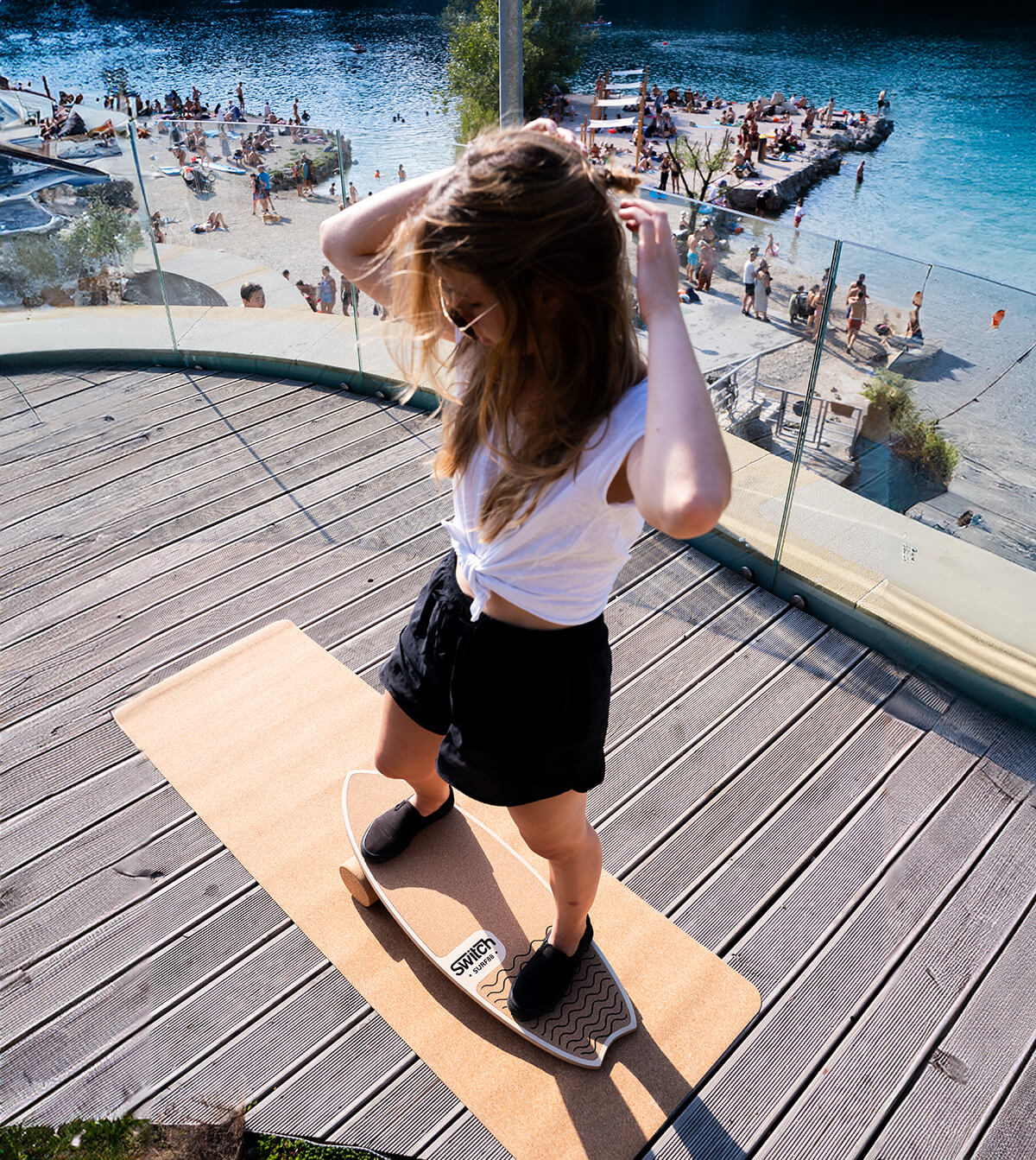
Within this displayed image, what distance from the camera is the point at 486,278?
111 cm

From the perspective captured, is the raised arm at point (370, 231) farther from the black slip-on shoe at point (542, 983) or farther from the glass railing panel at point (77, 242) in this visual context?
the glass railing panel at point (77, 242)

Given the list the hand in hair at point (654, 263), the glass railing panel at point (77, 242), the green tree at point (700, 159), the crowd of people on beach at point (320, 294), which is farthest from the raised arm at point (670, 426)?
the green tree at point (700, 159)

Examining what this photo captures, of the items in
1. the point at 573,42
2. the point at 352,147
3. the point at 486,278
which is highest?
the point at 486,278

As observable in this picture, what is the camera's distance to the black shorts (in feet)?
4.83

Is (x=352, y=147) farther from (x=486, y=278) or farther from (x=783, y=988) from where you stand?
(x=783, y=988)

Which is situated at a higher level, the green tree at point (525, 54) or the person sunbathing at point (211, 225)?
the person sunbathing at point (211, 225)

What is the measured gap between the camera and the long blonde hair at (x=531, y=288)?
1083 millimetres

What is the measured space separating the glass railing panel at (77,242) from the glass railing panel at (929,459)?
3.41 metres

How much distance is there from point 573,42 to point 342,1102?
44.4 m

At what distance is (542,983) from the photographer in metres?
1.89

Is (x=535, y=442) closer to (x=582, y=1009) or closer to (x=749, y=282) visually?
(x=582, y=1009)

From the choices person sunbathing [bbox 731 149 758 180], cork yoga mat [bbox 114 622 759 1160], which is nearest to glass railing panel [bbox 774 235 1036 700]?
cork yoga mat [bbox 114 622 759 1160]

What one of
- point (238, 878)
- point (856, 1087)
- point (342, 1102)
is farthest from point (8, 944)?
point (856, 1087)

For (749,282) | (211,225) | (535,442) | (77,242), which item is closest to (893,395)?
(749,282)
